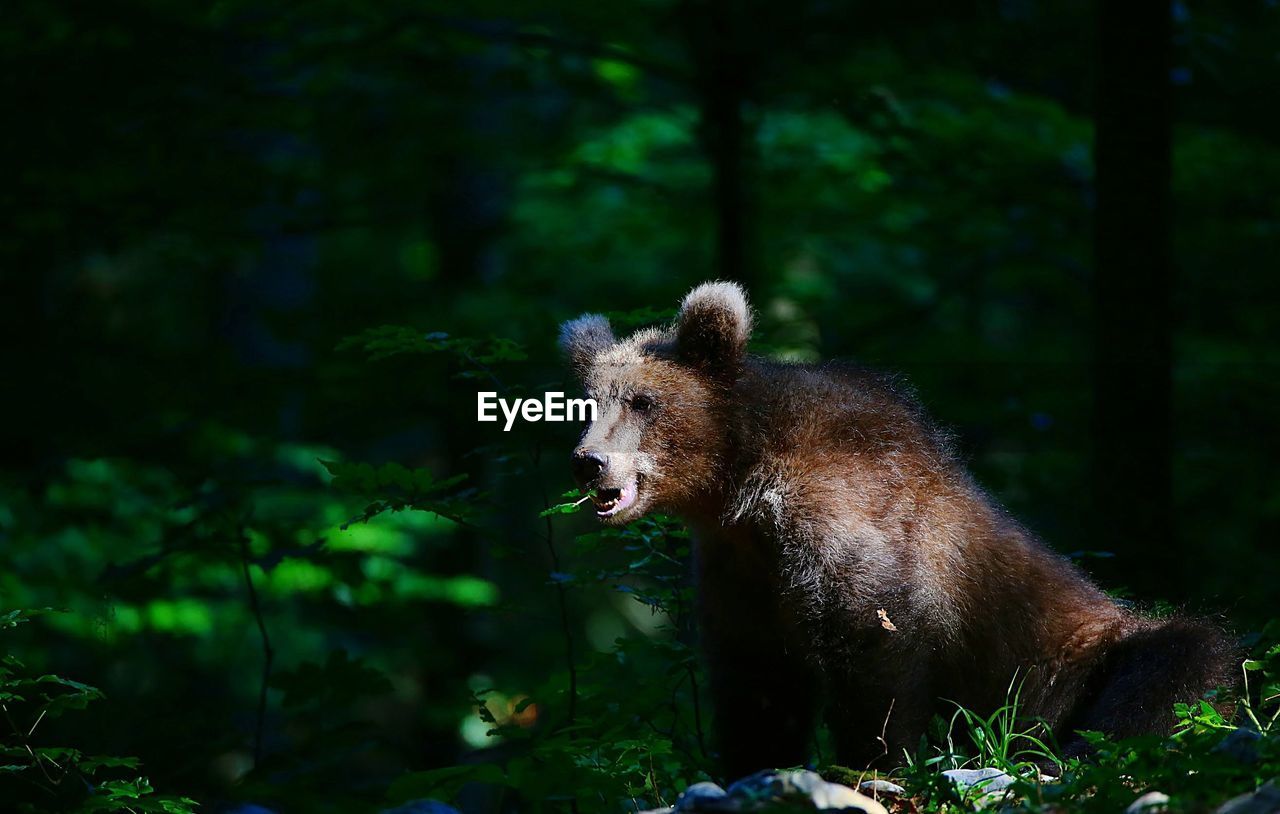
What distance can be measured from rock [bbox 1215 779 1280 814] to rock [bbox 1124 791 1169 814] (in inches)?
6.1

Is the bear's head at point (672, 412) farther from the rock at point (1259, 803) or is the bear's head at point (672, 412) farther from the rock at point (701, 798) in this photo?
the rock at point (1259, 803)

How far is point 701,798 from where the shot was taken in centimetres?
347

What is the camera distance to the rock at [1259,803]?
281 cm

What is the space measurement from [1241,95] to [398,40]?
6.70 meters

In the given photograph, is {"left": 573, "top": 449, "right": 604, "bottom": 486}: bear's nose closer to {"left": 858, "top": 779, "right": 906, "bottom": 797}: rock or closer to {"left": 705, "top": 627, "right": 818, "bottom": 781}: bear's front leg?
{"left": 705, "top": 627, "right": 818, "bottom": 781}: bear's front leg

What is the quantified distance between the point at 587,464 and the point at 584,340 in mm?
795

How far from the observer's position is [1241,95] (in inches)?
354

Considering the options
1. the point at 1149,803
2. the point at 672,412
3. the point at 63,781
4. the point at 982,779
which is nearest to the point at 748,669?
the point at 672,412

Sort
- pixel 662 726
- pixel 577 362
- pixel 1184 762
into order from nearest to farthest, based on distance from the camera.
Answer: pixel 1184 762, pixel 577 362, pixel 662 726

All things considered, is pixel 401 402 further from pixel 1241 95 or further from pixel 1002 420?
pixel 1241 95

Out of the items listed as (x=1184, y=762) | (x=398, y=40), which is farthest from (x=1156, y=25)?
(x=398, y=40)

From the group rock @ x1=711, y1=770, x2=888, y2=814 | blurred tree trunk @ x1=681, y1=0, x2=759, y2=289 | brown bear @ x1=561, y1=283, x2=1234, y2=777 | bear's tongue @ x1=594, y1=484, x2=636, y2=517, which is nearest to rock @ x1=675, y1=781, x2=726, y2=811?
rock @ x1=711, y1=770, x2=888, y2=814

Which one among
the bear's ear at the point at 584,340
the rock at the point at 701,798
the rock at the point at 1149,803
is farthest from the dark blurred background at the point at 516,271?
the rock at the point at 1149,803

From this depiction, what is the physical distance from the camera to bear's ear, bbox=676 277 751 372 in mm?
4793
